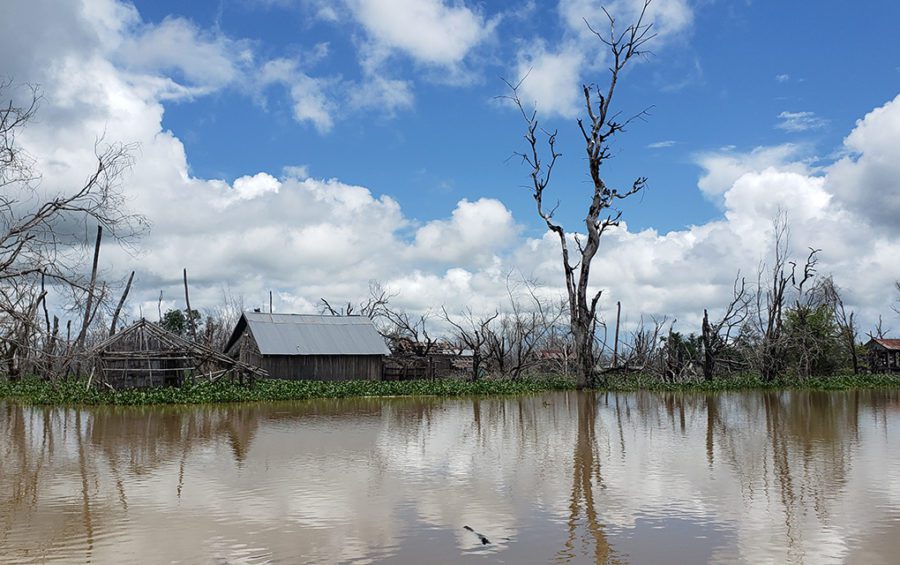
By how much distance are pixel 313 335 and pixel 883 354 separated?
4813 centimetres

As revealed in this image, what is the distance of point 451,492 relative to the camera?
10.2 metres

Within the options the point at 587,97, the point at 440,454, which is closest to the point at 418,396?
the point at 587,97

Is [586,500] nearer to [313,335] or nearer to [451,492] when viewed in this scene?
[451,492]

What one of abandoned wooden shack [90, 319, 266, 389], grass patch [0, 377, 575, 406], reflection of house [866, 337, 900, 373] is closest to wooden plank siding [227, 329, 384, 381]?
grass patch [0, 377, 575, 406]

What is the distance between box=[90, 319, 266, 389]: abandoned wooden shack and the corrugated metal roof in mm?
7661

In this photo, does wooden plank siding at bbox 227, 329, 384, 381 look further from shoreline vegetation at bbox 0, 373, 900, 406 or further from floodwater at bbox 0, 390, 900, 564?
floodwater at bbox 0, 390, 900, 564

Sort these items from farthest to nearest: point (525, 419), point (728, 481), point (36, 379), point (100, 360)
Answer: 1. point (36, 379)
2. point (100, 360)
3. point (525, 419)
4. point (728, 481)

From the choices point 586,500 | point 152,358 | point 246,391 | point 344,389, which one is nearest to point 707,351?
point 344,389

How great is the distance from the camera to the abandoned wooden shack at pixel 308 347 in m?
39.5

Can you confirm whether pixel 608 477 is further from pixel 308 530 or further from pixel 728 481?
pixel 308 530

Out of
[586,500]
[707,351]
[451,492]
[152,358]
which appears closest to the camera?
[586,500]

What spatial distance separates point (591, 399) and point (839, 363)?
2919 cm

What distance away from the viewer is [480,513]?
893cm

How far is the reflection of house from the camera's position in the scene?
5531 cm
